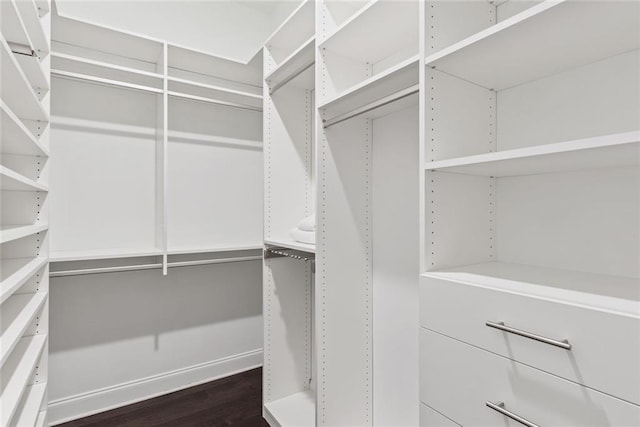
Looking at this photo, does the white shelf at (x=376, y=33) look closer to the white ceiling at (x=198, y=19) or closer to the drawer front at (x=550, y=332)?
the drawer front at (x=550, y=332)

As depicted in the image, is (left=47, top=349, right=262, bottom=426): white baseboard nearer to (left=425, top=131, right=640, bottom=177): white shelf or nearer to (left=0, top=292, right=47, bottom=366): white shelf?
(left=0, top=292, right=47, bottom=366): white shelf

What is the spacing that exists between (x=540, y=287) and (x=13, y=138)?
177 cm

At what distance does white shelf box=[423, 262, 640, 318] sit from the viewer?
0.74 metres

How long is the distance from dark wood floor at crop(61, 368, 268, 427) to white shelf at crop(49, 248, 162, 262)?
1012 millimetres

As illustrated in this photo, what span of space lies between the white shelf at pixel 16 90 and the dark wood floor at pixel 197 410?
179 cm

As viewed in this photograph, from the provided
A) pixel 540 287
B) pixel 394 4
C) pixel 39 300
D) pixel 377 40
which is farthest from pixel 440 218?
pixel 39 300

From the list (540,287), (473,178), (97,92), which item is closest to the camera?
(540,287)

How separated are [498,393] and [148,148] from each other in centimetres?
238

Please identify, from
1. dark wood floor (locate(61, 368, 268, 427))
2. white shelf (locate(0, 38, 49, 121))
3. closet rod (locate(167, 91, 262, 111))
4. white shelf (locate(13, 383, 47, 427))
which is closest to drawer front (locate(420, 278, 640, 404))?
white shelf (locate(0, 38, 49, 121))

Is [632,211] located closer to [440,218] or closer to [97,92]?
[440,218]

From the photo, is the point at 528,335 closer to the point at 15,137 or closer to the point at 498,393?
the point at 498,393

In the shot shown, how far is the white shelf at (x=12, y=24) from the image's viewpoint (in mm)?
994

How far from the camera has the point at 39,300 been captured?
1.49m

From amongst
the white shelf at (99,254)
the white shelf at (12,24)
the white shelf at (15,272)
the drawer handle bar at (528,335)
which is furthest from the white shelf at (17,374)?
the drawer handle bar at (528,335)
